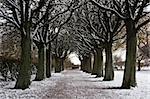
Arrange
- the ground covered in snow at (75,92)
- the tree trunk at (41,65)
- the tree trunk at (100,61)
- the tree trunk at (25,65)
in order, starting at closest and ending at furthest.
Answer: the ground covered in snow at (75,92)
the tree trunk at (25,65)
the tree trunk at (41,65)
the tree trunk at (100,61)

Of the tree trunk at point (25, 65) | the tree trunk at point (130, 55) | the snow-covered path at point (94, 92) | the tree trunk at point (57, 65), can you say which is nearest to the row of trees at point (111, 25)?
the tree trunk at point (130, 55)

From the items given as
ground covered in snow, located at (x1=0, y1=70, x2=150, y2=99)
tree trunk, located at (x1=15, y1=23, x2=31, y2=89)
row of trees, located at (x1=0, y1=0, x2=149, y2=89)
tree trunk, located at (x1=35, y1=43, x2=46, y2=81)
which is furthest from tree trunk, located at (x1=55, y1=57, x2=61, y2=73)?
tree trunk, located at (x1=15, y1=23, x2=31, y2=89)

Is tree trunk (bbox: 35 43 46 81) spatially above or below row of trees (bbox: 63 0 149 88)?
below

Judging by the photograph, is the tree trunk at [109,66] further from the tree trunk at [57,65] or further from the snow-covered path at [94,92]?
the tree trunk at [57,65]

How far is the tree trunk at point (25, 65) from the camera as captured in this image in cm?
2064

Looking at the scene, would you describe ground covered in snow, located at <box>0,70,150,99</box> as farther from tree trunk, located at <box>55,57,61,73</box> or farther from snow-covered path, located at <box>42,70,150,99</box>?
tree trunk, located at <box>55,57,61,73</box>

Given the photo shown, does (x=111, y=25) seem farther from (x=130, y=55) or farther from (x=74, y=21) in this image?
(x=130, y=55)

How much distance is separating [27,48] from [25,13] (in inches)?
84.2

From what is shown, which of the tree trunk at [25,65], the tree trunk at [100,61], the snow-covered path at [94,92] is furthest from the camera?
the tree trunk at [100,61]

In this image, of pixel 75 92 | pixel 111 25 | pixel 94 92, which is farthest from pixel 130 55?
pixel 111 25

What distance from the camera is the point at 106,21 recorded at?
2986 cm

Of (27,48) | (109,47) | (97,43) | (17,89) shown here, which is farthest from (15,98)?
(97,43)

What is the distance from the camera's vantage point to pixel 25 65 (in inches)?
821

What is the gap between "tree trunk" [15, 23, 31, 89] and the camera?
813 inches
